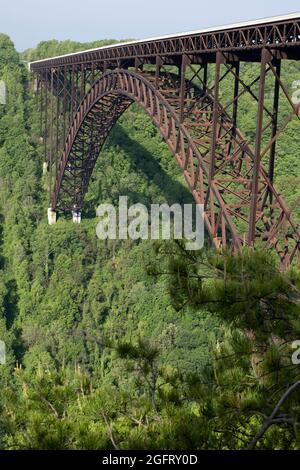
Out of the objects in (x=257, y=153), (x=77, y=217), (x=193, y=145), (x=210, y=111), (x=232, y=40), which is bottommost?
(x=77, y=217)

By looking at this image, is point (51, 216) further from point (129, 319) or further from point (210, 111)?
point (210, 111)

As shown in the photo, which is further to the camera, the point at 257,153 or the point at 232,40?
the point at 232,40

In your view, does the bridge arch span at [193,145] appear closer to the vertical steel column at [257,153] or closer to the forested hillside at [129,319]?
the vertical steel column at [257,153]

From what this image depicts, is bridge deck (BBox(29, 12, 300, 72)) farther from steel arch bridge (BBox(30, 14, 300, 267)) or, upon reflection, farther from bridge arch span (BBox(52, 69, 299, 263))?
bridge arch span (BBox(52, 69, 299, 263))

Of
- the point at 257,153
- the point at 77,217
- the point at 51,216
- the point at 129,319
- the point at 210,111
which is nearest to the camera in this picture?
the point at 257,153

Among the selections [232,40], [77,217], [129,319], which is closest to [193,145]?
[232,40]

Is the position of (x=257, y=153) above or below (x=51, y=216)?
above

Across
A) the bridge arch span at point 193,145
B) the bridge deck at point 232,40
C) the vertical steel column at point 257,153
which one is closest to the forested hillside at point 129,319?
the vertical steel column at point 257,153
